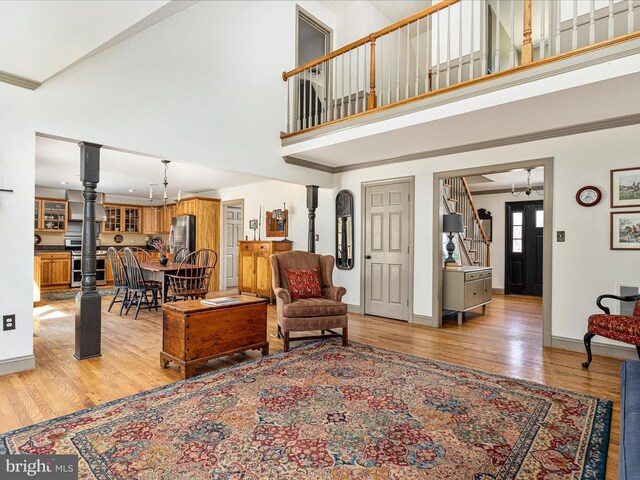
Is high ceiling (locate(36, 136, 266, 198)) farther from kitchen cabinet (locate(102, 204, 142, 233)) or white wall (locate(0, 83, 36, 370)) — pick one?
white wall (locate(0, 83, 36, 370))

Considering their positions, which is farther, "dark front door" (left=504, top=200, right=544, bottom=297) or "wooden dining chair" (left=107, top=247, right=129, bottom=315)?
"dark front door" (left=504, top=200, right=544, bottom=297)

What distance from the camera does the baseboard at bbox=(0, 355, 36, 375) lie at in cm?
296

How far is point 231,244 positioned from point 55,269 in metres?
4.07

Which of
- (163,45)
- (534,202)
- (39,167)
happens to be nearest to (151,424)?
(163,45)

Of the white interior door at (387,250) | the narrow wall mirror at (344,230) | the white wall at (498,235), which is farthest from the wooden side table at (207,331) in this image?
the white wall at (498,235)

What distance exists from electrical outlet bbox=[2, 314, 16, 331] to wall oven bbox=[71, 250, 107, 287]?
5.79m

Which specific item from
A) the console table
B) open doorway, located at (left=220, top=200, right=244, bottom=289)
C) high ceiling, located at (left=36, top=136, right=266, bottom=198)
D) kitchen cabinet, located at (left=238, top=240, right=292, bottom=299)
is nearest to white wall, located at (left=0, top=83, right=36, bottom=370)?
→ high ceiling, located at (left=36, top=136, right=266, bottom=198)

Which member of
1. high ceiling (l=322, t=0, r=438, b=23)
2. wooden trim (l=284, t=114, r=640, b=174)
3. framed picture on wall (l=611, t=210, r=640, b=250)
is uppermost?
high ceiling (l=322, t=0, r=438, b=23)

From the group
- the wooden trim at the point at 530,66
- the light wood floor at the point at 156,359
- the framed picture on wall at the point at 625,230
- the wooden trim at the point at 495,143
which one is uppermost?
the wooden trim at the point at 530,66

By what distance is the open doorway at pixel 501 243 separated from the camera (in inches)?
184

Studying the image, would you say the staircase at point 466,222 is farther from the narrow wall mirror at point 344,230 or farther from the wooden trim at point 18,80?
the wooden trim at point 18,80

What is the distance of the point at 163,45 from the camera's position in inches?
148

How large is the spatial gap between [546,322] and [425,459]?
295 cm

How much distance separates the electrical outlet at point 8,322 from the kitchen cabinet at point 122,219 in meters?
7.26
